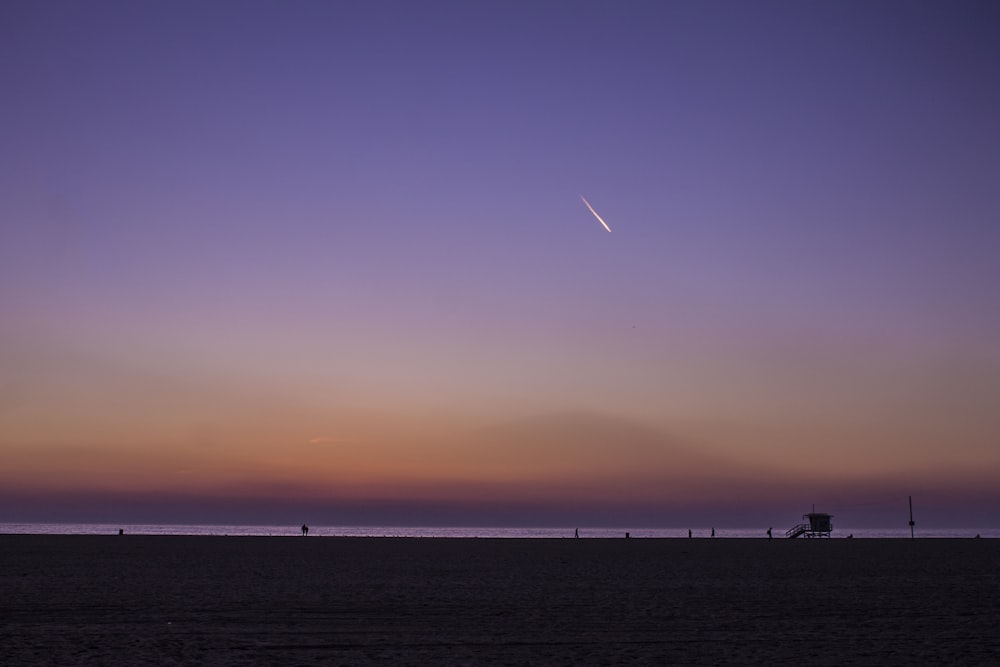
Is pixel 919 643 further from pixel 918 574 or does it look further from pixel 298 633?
pixel 918 574

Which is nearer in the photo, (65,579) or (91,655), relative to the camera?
(91,655)

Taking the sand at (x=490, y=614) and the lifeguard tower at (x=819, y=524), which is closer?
the sand at (x=490, y=614)

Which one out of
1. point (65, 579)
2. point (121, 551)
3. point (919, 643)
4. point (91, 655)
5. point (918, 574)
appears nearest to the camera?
point (91, 655)

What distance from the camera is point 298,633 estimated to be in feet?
59.7

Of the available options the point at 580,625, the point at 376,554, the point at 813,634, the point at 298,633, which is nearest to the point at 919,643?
the point at 813,634

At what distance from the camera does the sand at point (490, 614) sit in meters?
15.8

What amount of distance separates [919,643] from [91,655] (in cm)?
1620

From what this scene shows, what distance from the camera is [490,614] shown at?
21672mm

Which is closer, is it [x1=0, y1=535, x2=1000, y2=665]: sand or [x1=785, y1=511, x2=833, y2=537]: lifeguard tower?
[x1=0, y1=535, x2=1000, y2=665]: sand

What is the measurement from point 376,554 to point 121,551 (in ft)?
52.0

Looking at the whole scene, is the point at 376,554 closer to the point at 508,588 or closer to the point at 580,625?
the point at 508,588

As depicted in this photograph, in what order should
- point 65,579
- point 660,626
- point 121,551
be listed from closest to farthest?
1. point 660,626
2. point 65,579
3. point 121,551

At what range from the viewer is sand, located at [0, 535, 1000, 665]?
51.8 ft

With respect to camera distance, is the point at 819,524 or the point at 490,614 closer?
the point at 490,614
